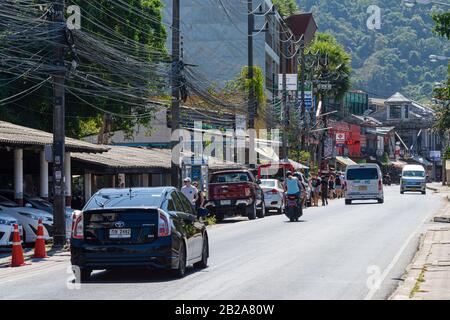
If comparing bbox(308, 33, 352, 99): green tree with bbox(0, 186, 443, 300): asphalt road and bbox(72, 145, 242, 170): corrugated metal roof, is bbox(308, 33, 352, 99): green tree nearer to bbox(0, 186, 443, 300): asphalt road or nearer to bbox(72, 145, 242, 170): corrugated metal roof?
bbox(72, 145, 242, 170): corrugated metal roof

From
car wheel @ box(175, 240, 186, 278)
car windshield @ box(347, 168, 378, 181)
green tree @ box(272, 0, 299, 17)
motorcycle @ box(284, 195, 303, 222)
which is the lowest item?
car wheel @ box(175, 240, 186, 278)

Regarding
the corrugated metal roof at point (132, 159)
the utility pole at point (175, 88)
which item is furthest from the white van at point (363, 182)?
the utility pole at point (175, 88)

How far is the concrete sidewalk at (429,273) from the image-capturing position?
1446 cm

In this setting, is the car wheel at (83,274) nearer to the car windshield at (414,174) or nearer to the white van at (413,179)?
the white van at (413,179)

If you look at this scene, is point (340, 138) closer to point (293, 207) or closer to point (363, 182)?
point (363, 182)

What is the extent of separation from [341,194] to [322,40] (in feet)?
100

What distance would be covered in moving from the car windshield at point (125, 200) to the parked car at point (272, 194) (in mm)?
28188

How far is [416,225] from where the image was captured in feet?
109

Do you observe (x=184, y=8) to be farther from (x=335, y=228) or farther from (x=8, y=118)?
(x=335, y=228)

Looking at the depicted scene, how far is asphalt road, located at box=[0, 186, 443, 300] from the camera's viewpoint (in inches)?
594

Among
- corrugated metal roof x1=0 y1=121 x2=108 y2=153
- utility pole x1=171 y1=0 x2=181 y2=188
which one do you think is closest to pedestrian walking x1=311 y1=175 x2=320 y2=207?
utility pole x1=171 y1=0 x2=181 y2=188

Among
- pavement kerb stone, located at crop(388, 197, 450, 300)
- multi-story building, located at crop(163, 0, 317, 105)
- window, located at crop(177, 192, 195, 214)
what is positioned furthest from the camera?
multi-story building, located at crop(163, 0, 317, 105)

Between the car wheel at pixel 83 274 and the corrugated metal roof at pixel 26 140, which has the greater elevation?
the corrugated metal roof at pixel 26 140

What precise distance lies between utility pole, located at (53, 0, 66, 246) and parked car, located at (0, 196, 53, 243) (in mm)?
1246
